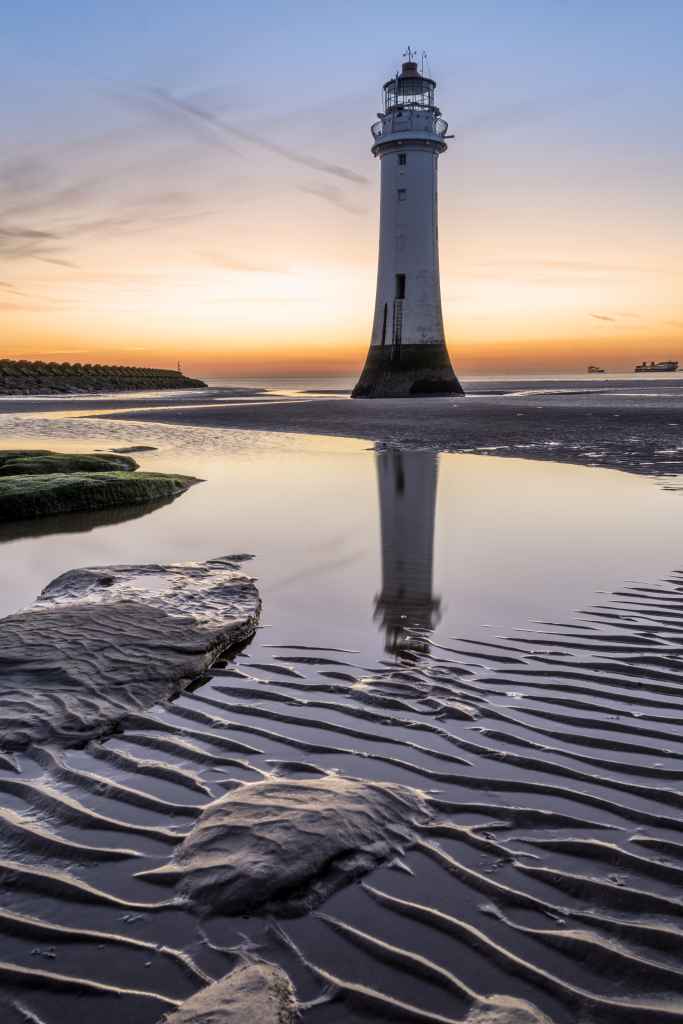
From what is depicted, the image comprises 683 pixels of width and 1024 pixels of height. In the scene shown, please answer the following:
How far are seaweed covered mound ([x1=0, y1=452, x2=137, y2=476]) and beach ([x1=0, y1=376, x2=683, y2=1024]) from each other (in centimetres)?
507

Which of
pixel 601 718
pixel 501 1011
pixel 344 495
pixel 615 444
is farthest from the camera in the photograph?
pixel 615 444

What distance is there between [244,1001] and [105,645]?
2535 mm

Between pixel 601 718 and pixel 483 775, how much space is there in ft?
2.67

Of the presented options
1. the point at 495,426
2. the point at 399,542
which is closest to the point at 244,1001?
the point at 399,542

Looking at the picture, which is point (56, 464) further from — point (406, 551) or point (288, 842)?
point (288, 842)

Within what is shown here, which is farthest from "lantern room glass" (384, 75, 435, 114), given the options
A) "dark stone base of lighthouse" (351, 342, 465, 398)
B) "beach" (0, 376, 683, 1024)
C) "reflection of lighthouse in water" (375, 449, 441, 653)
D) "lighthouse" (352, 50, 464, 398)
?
"beach" (0, 376, 683, 1024)

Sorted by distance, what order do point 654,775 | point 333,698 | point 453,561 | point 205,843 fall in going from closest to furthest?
point 205,843, point 654,775, point 333,698, point 453,561

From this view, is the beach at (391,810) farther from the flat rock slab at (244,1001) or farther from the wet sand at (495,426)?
the wet sand at (495,426)

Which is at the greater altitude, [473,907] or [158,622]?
[158,622]

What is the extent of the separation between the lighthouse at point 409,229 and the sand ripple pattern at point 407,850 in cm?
3038

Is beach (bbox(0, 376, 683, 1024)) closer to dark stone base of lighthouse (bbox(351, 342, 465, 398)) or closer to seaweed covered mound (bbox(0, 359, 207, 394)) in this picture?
dark stone base of lighthouse (bbox(351, 342, 465, 398))

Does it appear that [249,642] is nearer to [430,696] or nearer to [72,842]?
[430,696]

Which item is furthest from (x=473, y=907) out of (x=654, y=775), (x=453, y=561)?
(x=453, y=561)

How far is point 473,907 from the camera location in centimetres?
236
